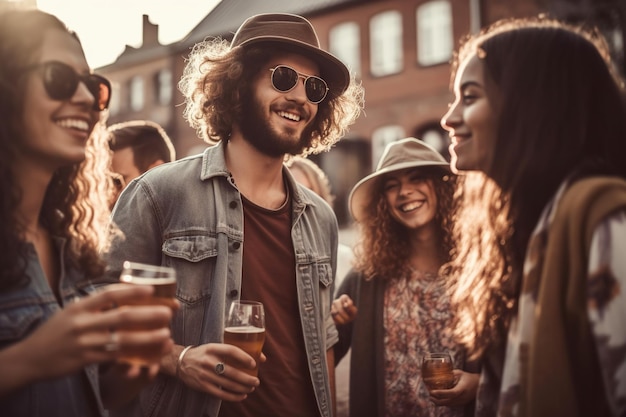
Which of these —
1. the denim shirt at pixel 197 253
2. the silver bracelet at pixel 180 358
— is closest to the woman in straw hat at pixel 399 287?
the denim shirt at pixel 197 253

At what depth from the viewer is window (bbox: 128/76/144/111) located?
101 feet

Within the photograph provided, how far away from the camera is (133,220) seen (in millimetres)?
2703

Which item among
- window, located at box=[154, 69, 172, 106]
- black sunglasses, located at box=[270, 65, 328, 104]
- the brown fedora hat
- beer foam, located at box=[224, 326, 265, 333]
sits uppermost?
window, located at box=[154, 69, 172, 106]

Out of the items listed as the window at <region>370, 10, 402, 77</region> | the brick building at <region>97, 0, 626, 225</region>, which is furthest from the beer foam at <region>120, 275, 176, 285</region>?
the window at <region>370, 10, 402, 77</region>

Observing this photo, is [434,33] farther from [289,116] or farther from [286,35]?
[289,116]

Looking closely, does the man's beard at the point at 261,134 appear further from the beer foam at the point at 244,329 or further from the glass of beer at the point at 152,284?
the glass of beer at the point at 152,284

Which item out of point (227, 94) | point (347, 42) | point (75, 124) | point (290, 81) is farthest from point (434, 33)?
point (75, 124)

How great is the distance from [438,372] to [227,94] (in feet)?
6.29

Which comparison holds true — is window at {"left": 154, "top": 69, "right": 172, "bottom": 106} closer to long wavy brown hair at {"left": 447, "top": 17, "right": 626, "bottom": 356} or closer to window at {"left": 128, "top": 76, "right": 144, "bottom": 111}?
window at {"left": 128, "top": 76, "right": 144, "bottom": 111}

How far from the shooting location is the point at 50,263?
1.95 m

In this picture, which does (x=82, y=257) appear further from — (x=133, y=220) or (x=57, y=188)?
(x=133, y=220)

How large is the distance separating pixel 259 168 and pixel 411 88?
18.5 m

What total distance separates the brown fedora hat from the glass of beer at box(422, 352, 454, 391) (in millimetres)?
1727

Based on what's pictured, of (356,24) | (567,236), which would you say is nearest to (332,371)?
(567,236)
